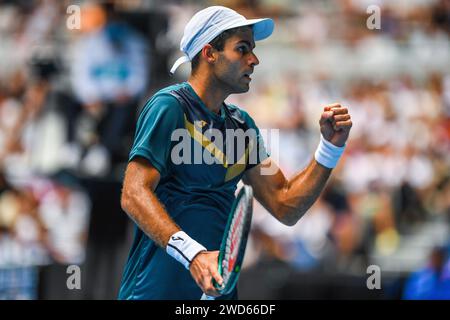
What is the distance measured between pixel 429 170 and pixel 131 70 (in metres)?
4.64

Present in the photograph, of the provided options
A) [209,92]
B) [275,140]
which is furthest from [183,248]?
[275,140]

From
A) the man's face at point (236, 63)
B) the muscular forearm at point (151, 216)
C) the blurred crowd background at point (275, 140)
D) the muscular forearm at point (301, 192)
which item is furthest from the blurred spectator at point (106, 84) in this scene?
the muscular forearm at point (151, 216)

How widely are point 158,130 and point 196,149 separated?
26cm

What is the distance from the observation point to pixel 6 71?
1502 cm

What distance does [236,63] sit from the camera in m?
5.27

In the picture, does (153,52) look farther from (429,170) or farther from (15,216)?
(429,170)

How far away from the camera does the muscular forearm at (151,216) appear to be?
16.0 ft

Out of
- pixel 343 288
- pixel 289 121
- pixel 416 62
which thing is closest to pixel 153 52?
pixel 343 288

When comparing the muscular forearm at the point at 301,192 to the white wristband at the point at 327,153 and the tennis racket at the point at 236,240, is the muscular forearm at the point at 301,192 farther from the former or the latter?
the tennis racket at the point at 236,240

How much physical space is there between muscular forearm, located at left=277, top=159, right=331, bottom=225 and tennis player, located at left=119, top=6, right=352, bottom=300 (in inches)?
3.7

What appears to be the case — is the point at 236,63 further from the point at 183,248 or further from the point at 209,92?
the point at 183,248

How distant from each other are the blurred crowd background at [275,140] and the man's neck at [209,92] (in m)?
4.43

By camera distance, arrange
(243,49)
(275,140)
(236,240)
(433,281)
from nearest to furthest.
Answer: (236,240) → (243,49) → (433,281) → (275,140)
